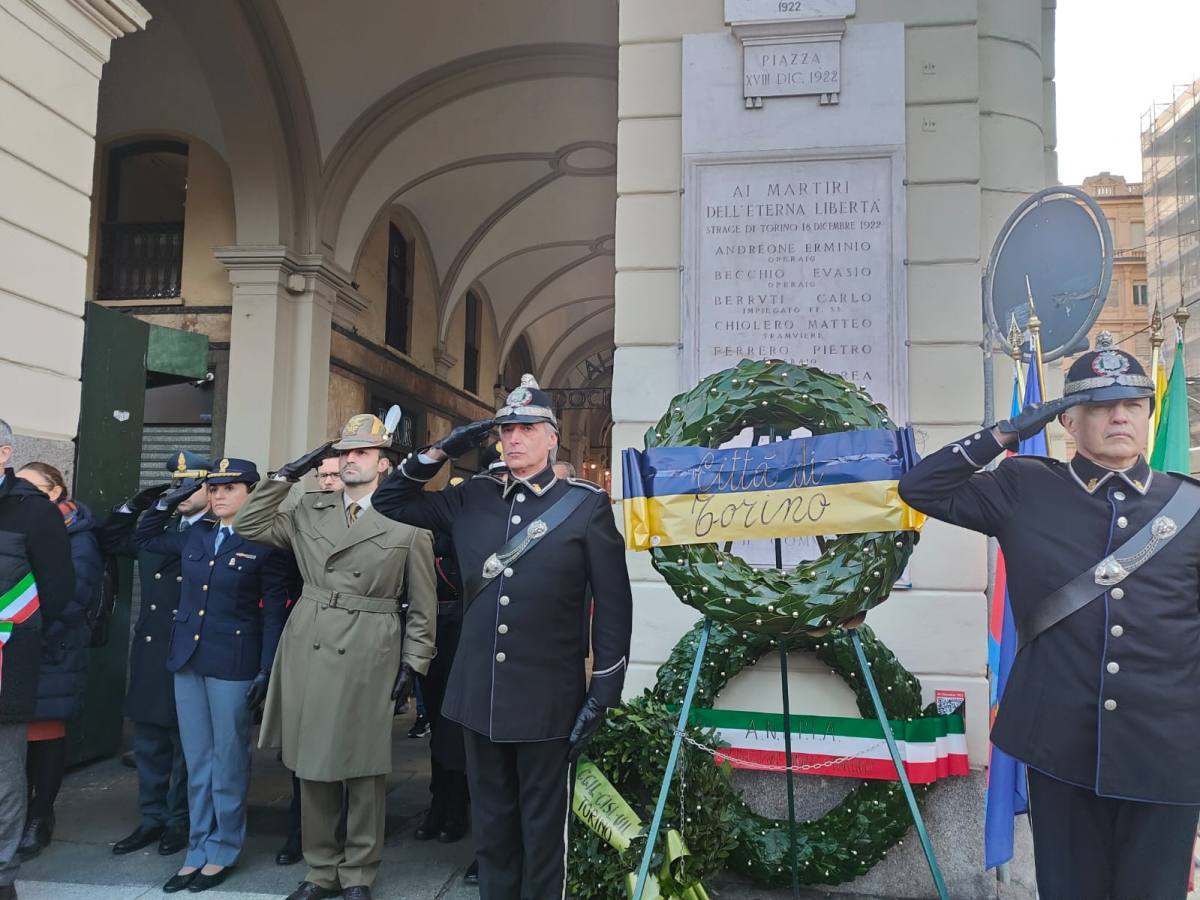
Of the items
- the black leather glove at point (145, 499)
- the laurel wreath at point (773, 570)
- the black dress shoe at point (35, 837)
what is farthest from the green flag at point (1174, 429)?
the black dress shoe at point (35, 837)

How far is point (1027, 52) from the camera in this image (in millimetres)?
4461

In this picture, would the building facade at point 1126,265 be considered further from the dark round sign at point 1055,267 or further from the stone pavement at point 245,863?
the stone pavement at point 245,863

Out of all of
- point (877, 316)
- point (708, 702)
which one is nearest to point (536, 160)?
point (877, 316)

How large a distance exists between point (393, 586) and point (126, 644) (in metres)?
3.24

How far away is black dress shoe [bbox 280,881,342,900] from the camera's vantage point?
3.57 metres

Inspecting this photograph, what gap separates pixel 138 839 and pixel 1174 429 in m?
5.05

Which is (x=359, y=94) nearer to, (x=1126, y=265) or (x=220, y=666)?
(x=220, y=666)

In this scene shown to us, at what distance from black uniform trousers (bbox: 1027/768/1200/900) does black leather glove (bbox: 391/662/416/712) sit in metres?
2.35

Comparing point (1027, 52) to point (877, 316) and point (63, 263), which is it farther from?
point (63, 263)

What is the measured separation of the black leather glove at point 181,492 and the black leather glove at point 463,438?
6.42 feet

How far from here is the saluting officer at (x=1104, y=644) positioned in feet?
7.34

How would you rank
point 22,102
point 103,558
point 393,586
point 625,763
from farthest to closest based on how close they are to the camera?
point 103,558 → point 22,102 → point 393,586 → point 625,763

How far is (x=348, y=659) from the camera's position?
360 cm

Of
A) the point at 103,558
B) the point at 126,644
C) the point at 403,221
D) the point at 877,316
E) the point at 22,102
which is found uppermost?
the point at 403,221
